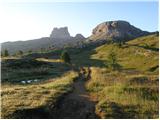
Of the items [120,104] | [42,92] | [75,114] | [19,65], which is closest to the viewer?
[75,114]

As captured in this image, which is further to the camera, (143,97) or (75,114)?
(143,97)

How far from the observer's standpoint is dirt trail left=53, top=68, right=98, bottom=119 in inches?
982

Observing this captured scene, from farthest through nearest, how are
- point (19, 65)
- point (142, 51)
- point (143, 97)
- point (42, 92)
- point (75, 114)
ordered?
point (142, 51) < point (19, 65) < point (42, 92) < point (143, 97) < point (75, 114)

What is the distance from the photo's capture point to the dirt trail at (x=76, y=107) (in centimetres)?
2494

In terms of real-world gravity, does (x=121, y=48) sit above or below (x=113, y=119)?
above

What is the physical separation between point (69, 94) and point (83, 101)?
12.7 ft

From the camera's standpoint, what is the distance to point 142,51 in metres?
124

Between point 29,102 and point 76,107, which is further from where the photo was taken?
point 29,102

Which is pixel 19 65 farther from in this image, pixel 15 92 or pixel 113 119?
pixel 113 119

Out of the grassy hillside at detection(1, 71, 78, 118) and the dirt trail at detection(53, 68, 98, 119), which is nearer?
the grassy hillside at detection(1, 71, 78, 118)

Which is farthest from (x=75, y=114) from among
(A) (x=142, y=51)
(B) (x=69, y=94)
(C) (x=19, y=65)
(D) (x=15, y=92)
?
(A) (x=142, y=51)

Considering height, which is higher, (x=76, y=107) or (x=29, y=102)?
(x=29, y=102)

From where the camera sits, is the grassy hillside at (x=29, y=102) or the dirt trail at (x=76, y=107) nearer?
the grassy hillside at (x=29, y=102)

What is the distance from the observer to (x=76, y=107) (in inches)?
1065
